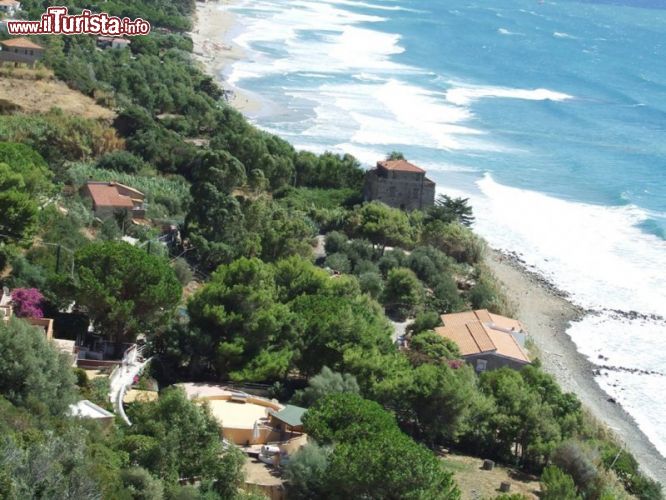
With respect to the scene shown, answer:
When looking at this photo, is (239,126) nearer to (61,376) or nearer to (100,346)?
(100,346)

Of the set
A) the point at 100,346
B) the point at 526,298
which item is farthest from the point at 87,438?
the point at 526,298

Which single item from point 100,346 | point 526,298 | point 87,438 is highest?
point 87,438

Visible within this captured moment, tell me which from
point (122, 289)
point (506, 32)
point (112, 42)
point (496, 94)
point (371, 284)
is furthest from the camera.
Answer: point (506, 32)

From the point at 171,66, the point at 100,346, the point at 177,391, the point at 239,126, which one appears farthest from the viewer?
the point at 171,66

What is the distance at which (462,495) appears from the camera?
24.3 metres

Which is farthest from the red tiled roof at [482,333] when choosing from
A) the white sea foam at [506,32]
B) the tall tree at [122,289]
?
the white sea foam at [506,32]

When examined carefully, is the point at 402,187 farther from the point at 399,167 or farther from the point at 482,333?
the point at 482,333

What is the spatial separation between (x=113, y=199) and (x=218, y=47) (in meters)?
60.2

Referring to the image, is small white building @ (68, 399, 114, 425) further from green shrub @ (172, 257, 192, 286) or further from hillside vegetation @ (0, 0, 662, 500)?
green shrub @ (172, 257, 192, 286)

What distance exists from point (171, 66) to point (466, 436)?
4890cm

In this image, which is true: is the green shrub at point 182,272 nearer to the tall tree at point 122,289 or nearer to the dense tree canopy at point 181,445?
the tall tree at point 122,289

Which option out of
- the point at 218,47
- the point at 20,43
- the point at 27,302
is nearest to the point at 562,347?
the point at 27,302

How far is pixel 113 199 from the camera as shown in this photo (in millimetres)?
40312

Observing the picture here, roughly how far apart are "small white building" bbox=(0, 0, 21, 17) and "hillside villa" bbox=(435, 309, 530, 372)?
4920 centimetres
